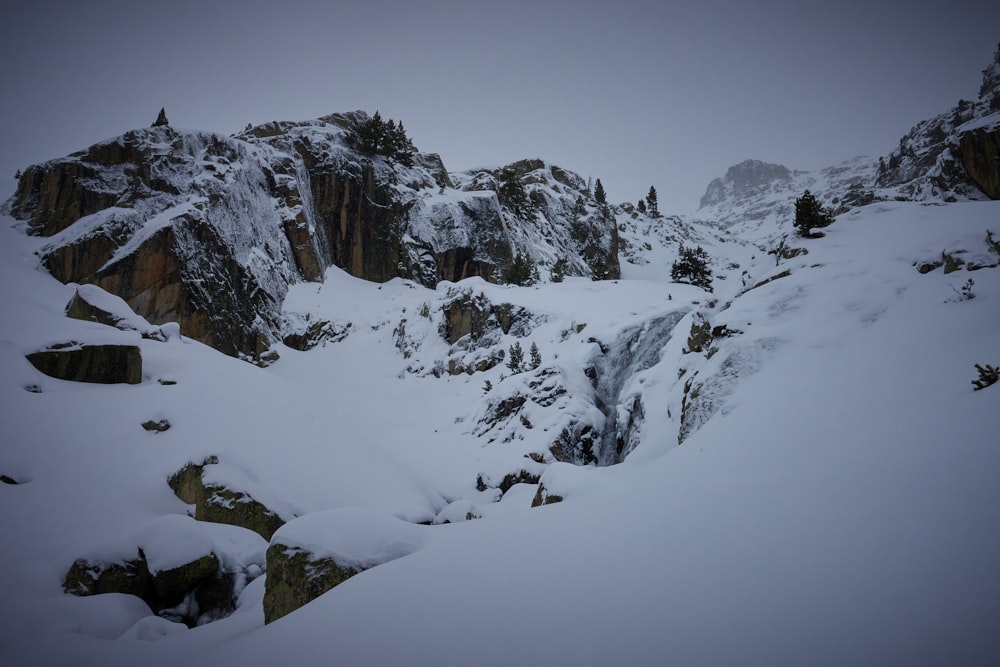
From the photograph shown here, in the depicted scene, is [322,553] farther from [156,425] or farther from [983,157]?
[983,157]

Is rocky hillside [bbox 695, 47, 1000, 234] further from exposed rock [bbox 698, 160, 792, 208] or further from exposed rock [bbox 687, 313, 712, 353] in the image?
exposed rock [bbox 698, 160, 792, 208]

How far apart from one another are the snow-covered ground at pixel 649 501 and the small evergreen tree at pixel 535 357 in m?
5.83

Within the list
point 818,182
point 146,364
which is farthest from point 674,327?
point 818,182

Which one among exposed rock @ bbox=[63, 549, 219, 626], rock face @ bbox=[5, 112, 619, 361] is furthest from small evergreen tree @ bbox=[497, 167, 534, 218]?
exposed rock @ bbox=[63, 549, 219, 626]

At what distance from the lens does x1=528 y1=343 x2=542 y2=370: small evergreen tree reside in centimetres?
2389

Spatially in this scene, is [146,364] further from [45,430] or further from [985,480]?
[985,480]

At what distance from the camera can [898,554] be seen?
298 centimetres

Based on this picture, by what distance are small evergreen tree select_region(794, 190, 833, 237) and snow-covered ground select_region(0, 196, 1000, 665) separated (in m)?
0.89

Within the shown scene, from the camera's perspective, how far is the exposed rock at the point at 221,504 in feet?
35.2

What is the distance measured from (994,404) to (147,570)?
1388cm

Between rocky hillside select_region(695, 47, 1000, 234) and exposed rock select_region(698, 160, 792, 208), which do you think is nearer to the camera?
rocky hillside select_region(695, 47, 1000, 234)

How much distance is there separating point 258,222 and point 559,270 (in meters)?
29.6

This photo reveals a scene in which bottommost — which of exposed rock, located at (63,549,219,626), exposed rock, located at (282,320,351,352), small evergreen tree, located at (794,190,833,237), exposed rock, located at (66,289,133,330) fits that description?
exposed rock, located at (63,549,219,626)

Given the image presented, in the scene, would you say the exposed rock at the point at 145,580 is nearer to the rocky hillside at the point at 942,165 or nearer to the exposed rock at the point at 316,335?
the rocky hillside at the point at 942,165
